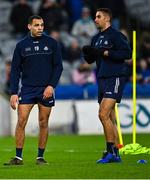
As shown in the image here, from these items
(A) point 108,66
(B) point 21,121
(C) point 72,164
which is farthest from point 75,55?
(C) point 72,164

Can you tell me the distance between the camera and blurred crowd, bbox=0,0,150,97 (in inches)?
1032

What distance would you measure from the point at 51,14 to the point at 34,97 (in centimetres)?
1295

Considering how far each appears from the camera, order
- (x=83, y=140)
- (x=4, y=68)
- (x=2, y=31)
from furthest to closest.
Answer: (x=2, y=31)
(x=4, y=68)
(x=83, y=140)

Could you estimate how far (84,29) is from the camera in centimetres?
2825

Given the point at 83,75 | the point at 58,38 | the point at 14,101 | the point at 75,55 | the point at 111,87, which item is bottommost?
the point at 14,101

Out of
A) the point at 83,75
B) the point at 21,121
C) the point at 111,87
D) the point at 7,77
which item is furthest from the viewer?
the point at 83,75

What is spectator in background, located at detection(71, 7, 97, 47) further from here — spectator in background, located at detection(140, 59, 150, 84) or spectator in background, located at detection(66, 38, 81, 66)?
spectator in background, located at detection(140, 59, 150, 84)

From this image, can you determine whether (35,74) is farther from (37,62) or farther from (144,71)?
(144,71)

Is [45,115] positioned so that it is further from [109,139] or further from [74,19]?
[74,19]

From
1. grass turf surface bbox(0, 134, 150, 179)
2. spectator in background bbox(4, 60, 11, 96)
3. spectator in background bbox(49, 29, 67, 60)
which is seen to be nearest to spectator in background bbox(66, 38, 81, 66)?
spectator in background bbox(49, 29, 67, 60)

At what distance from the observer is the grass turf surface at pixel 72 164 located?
1347 centimetres

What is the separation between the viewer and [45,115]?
15500mm

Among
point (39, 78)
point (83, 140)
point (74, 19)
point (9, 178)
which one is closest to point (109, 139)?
point (39, 78)

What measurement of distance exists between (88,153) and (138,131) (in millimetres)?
6381
